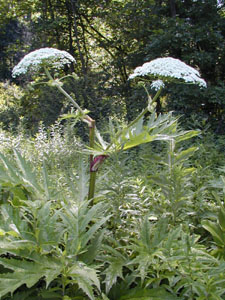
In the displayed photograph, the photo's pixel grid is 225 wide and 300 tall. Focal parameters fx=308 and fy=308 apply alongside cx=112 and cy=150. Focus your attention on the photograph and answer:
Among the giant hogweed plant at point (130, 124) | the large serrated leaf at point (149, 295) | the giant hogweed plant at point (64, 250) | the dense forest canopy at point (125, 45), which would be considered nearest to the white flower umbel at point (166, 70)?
the giant hogweed plant at point (130, 124)

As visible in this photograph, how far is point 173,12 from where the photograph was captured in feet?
27.2

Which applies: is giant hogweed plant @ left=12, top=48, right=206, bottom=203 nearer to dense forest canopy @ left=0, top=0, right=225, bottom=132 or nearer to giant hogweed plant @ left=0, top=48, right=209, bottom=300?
giant hogweed plant @ left=0, top=48, right=209, bottom=300

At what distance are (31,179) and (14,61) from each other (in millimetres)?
18345

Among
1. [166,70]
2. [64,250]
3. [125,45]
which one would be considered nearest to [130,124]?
[166,70]

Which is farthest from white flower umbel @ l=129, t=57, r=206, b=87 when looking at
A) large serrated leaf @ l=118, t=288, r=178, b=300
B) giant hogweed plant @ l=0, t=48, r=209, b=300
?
large serrated leaf @ l=118, t=288, r=178, b=300

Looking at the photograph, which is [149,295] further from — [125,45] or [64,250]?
[125,45]

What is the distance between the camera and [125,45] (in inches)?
412

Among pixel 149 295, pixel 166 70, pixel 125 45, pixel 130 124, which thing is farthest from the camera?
pixel 125 45

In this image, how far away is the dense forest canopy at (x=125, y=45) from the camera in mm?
7652

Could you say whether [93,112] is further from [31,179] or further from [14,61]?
[14,61]

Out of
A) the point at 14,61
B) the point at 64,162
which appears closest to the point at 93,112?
the point at 64,162

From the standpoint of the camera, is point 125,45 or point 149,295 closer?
point 149,295

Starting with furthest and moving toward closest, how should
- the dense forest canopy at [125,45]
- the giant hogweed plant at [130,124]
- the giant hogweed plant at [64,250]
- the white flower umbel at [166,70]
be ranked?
the dense forest canopy at [125,45], the white flower umbel at [166,70], the giant hogweed plant at [130,124], the giant hogweed plant at [64,250]

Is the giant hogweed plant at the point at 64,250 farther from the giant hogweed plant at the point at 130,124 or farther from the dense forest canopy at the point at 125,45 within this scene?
the dense forest canopy at the point at 125,45
